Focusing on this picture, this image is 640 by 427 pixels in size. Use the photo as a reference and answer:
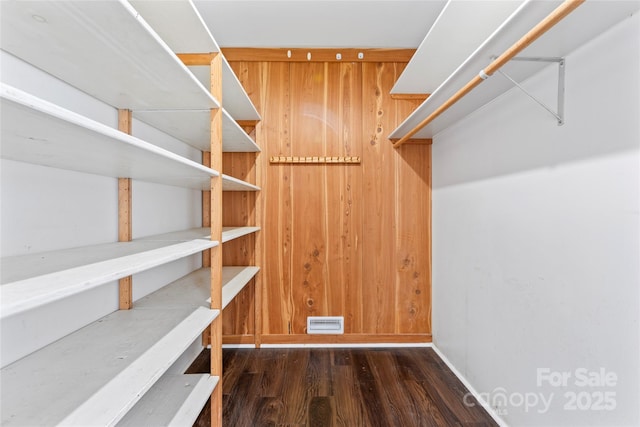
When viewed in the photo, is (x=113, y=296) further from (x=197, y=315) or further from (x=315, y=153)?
(x=315, y=153)

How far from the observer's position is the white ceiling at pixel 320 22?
177cm

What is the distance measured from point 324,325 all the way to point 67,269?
1.84 meters

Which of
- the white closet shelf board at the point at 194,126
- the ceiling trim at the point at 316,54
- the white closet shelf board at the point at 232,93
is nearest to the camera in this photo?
the white closet shelf board at the point at 194,126

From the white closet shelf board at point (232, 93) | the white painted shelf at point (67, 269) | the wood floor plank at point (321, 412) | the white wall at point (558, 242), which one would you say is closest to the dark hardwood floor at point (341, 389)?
the wood floor plank at point (321, 412)

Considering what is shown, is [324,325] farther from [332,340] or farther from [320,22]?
[320,22]

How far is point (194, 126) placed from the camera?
164 centimetres

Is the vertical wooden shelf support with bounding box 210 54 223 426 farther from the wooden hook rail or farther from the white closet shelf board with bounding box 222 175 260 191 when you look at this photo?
the wooden hook rail

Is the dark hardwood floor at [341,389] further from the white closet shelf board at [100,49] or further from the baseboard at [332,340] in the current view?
the white closet shelf board at [100,49]

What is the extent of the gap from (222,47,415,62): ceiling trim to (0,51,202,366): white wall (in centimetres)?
109

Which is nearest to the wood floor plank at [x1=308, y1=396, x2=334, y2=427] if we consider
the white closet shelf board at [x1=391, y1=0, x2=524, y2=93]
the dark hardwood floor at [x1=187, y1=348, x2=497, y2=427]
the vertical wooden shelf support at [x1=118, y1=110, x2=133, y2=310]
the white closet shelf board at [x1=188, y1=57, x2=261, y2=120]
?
the dark hardwood floor at [x1=187, y1=348, x2=497, y2=427]

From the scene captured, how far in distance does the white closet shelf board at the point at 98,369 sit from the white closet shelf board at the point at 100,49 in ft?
3.12

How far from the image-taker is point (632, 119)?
0.89 meters

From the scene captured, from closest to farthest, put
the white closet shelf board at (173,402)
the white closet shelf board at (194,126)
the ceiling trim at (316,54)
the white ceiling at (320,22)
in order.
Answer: the white closet shelf board at (173,402) → the white closet shelf board at (194,126) → the white ceiling at (320,22) → the ceiling trim at (316,54)

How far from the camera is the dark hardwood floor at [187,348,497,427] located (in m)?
1.54
